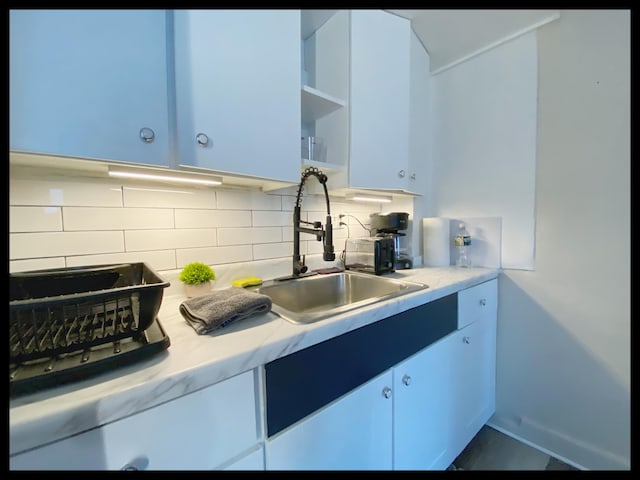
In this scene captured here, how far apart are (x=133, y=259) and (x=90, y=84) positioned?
0.51 meters

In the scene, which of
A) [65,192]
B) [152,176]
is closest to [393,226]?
[152,176]

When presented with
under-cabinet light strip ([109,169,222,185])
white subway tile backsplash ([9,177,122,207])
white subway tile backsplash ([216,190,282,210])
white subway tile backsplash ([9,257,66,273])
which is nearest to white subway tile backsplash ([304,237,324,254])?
white subway tile backsplash ([216,190,282,210])

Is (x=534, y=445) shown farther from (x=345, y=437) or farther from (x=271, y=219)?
(x=271, y=219)

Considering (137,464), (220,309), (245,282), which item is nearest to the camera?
(137,464)

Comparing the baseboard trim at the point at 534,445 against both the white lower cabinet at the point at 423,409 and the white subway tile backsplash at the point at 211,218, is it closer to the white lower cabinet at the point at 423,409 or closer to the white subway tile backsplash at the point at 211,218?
the white lower cabinet at the point at 423,409

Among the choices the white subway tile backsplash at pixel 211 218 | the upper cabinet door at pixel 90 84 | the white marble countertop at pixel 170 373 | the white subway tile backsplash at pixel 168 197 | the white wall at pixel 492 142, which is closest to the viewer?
the white marble countertop at pixel 170 373

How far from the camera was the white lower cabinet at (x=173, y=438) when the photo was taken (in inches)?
14.3

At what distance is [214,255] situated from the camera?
101 centimetres

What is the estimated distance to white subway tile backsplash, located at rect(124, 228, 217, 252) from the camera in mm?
833

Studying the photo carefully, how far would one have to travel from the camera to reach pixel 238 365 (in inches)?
19.2

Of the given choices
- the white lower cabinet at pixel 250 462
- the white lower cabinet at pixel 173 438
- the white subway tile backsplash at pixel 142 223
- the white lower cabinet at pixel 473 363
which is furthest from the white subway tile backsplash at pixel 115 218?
the white lower cabinet at pixel 473 363

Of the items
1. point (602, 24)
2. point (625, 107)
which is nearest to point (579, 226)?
point (625, 107)

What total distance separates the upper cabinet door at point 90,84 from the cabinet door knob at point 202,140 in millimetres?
75

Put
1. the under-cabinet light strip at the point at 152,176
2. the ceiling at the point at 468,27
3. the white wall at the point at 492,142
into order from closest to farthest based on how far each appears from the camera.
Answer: the under-cabinet light strip at the point at 152,176 < the ceiling at the point at 468,27 < the white wall at the point at 492,142
